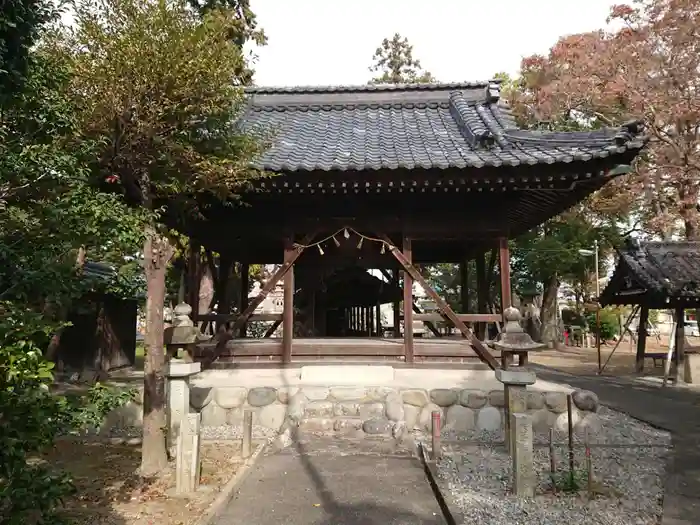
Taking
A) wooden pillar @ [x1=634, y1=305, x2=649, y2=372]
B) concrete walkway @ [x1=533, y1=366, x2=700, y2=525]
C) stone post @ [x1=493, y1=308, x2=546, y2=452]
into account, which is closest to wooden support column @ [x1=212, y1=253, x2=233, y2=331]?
stone post @ [x1=493, y1=308, x2=546, y2=452]

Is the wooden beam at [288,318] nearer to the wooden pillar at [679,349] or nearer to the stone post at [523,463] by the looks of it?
the stone post at [523,463]

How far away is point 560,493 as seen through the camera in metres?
4.90

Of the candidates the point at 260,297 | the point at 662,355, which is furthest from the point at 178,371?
the point at 662,355

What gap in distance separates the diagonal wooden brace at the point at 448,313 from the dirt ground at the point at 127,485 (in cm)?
394

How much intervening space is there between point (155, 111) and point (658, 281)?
13474 mm

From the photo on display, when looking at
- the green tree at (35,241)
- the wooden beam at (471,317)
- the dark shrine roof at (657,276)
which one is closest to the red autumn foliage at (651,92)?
the dark shrine roof at (657,276)

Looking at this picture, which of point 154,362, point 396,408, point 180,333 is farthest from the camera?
point 396,408

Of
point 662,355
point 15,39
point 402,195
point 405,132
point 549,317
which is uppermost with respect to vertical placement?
point 405,132

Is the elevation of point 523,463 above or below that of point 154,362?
below

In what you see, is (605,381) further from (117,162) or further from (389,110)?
(117,162)

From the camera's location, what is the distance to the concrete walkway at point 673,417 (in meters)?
4.66

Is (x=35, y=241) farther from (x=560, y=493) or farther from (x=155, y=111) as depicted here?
(x=560, y=493)

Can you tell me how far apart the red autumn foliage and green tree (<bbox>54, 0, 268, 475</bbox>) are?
1311 centimetres

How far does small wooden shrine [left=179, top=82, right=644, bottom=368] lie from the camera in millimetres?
7633
